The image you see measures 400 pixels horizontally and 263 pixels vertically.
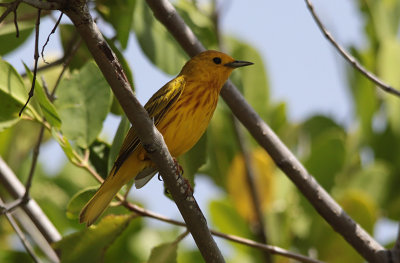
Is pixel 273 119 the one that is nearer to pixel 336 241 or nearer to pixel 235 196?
pixel 235 196

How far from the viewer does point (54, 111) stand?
12.2 feet

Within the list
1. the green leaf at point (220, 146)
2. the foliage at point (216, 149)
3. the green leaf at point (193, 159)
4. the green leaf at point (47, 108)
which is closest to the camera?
the green leaf at point (47, 108)

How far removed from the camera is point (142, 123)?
3.03 m

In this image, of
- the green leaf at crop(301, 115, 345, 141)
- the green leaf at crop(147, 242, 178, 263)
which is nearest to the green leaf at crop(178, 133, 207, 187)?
the green leaf at crop(147, 242, 178, 263)

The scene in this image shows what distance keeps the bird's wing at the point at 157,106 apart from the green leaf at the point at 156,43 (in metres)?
0.21

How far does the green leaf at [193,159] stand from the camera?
4125 millimetres

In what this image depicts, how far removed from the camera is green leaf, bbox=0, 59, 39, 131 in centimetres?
377

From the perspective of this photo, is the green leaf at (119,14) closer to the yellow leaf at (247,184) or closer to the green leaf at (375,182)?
the yellow leaf at (247,184)

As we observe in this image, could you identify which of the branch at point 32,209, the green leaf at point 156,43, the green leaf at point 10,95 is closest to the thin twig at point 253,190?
the green leaf at point 156,43

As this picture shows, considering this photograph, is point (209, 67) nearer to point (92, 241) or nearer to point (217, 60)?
point (217, 60)

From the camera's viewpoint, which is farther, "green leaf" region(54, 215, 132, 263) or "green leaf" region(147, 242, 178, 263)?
"green leaf" region(147, 242, 178, 263)

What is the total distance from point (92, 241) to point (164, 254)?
1.30 feet

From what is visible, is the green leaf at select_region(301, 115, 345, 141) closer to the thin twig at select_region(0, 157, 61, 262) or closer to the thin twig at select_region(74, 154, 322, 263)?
the thin twig at select_region(74, 154, 322, 263)

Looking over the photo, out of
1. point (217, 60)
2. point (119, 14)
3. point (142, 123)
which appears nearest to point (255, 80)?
point (217, 60)
